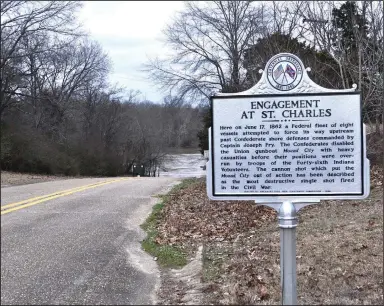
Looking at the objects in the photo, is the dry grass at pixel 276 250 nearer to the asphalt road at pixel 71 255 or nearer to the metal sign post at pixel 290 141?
the asphalt road at pixel 71 255

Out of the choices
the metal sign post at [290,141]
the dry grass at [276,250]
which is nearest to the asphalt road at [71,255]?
the dry grass at [276,250]

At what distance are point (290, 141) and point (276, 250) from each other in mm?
2490

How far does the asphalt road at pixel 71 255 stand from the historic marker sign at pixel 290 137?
163 centimetres

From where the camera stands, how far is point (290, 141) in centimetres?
406

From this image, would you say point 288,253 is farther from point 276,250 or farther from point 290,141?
point 276,250

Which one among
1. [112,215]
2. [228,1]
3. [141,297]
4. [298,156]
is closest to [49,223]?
[112,215]

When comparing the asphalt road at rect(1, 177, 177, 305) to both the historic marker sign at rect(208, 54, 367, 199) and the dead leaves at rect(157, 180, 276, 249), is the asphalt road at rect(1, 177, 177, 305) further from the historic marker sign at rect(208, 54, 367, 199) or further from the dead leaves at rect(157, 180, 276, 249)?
the historic marker sign at rect(208, 54, 367, 199)

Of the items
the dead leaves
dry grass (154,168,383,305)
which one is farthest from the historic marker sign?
the dead leaves

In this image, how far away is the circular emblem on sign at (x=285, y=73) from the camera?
160 inches

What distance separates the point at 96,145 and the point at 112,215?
2.85 m

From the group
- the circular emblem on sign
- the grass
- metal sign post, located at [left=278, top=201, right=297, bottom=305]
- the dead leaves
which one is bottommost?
the grass

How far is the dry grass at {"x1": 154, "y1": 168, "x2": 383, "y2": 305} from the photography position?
15.0ft

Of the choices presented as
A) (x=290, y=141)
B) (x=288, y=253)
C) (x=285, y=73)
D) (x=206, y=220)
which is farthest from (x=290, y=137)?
(x=206, y=220)

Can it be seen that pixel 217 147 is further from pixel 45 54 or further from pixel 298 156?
pixel 45 54
